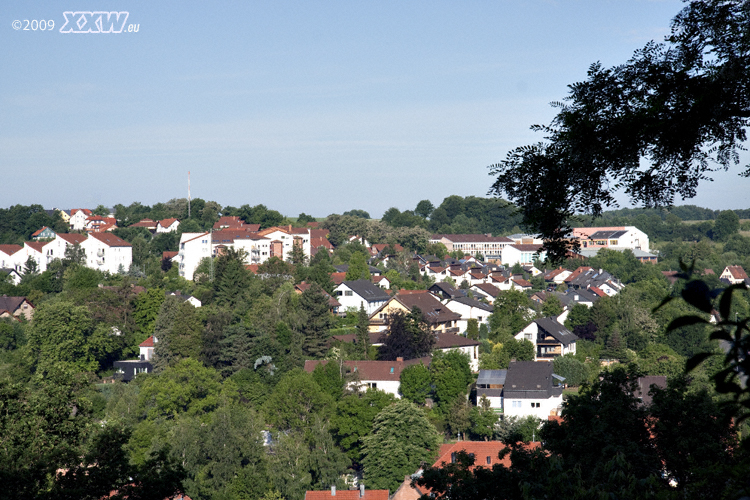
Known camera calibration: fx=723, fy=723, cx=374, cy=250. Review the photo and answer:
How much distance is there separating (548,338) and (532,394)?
12.0m

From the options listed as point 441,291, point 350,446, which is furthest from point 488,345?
point 350,446

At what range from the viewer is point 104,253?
6288 centimetres

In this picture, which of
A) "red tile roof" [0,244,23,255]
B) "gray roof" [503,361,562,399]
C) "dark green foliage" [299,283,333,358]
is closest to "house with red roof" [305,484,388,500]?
"gray roof" [503,361,562,399]

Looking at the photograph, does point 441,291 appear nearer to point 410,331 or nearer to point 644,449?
point 410,331

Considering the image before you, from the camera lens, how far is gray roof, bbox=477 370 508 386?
33059 mm

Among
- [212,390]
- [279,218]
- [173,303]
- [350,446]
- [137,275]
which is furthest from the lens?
[279,218]

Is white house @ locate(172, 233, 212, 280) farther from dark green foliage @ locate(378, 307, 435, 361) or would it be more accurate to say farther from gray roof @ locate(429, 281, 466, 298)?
dark green foliage @ locate(378, 307, 435, 361)

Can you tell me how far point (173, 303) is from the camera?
41.4m

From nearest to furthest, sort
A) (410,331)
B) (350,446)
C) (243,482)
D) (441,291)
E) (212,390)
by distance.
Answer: (243,482) → (350,446) → (212,390) → (410,331) → (441,291)

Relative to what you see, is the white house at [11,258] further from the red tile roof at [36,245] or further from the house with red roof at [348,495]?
the house with red roof at [348,495]

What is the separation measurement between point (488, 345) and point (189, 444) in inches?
906

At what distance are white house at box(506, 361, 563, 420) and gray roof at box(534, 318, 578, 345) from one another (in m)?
10.1

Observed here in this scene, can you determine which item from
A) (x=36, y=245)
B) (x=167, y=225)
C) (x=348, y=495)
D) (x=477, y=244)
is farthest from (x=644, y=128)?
(x=477, y=244)

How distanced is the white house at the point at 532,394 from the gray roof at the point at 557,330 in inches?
398
